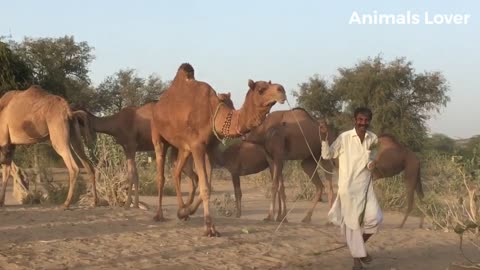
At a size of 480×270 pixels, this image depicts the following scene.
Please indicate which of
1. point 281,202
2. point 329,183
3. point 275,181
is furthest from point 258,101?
point 329,183

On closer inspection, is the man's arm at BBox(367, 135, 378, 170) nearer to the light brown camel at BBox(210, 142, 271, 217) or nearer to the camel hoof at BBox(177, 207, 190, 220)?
the camel hoof at BBox(177, 207, 190, 220)

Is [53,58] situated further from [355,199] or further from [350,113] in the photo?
[355,199]

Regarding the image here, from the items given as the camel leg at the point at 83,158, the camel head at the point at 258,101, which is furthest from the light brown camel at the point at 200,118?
the camel leg at the point at 83,158

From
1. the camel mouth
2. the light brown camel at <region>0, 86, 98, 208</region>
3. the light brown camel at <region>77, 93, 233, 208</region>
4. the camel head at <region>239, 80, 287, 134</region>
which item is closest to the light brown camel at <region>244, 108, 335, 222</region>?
the light brown camel at <region>77, 93, 233, 208</region>

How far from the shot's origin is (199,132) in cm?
928

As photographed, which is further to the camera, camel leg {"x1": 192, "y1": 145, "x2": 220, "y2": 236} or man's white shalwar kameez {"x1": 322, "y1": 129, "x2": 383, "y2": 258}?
camel leg {"x1": 192, "y1": 145, "x2": 220, "y2": 236}

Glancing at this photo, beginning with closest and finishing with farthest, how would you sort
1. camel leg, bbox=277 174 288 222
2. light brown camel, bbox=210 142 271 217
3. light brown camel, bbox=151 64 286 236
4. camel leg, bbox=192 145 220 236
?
1. light brown camel, bbox=151 64 286 236
2. camel leg, bbox=192 145 220 236
3. camel leg, bbox=277 174 288 222
4. light brown camel, bbox=210 142 271 217

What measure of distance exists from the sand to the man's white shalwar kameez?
56cm

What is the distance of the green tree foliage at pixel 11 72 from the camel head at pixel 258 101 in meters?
15.2

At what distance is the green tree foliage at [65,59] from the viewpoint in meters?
33.9

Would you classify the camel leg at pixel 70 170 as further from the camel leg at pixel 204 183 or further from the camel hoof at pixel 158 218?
the camel leg at pixel 204 183

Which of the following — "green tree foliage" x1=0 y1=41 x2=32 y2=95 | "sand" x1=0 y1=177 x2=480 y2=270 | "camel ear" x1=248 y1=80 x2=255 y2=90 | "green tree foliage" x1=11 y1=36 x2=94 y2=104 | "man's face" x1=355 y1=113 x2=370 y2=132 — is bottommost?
"sand" x1=0 y1=177 x2=480 y2=270

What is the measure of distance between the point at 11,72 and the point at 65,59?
13968 millimetres

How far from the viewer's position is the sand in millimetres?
7763
